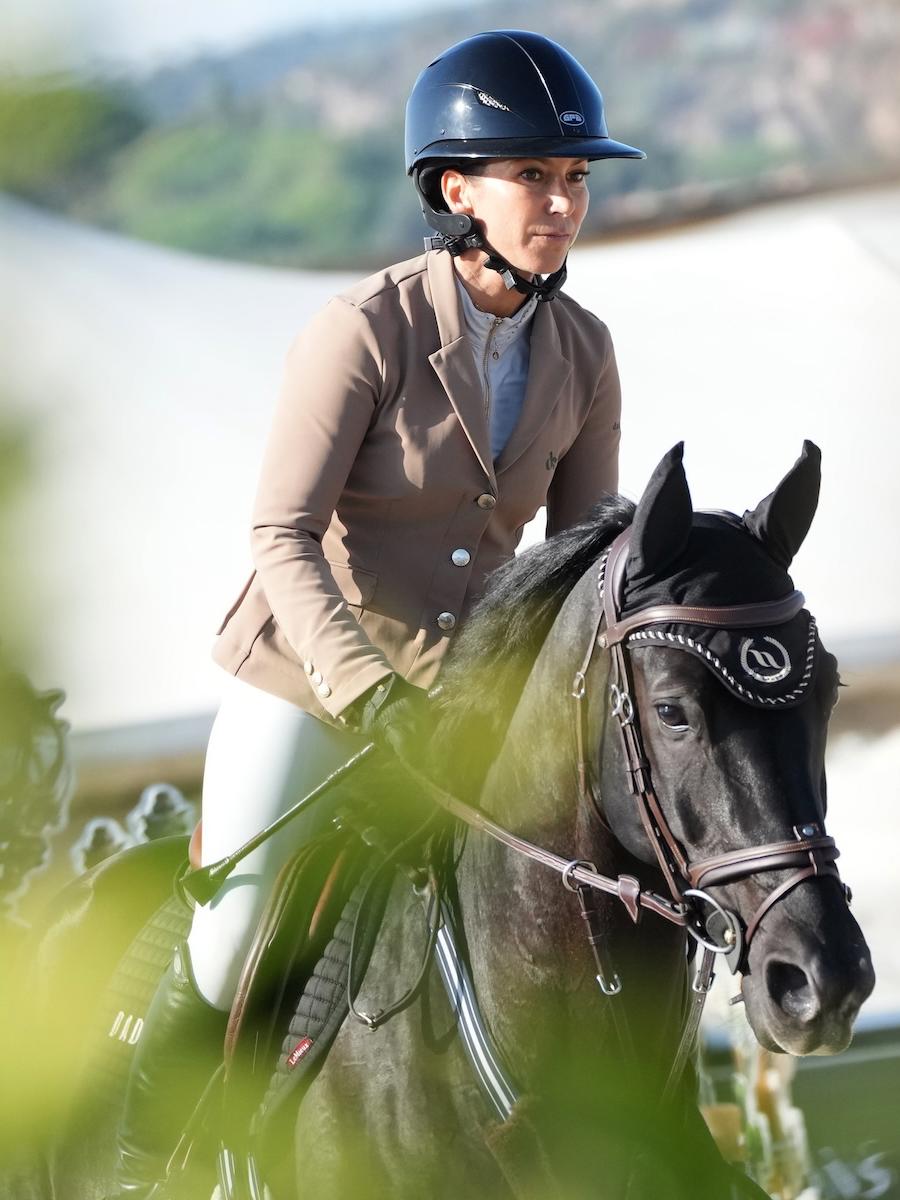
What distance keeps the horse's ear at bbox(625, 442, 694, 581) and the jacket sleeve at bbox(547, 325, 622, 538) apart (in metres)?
0.81

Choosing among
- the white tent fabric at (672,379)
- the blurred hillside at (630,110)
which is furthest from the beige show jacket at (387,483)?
the blurred hillside at (630,110)

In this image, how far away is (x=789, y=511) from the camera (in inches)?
Result: 75.2

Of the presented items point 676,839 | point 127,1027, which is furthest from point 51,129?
point 127,1027

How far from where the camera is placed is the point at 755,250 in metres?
9.01

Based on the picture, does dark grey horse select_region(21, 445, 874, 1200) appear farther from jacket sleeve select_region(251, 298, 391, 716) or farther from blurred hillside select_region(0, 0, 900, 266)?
blurred hillside select_region(0, 0, 900, 266)

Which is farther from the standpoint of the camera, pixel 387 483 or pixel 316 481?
pixel 387 483

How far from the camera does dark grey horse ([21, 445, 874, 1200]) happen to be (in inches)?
66.1

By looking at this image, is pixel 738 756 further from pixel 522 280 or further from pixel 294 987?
pixel 522 280

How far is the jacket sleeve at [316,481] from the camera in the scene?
6.99 feet

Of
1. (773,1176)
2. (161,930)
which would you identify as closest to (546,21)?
(773,1176)

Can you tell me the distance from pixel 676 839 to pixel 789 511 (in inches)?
19.0

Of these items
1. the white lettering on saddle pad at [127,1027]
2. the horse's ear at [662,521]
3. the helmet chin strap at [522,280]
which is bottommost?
the white lettering on saddle pad at [127,1027]

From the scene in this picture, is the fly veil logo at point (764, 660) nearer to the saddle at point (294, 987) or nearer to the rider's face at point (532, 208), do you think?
the saddle at point (294, 987)

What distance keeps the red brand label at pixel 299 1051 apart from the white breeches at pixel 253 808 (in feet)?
0.73
